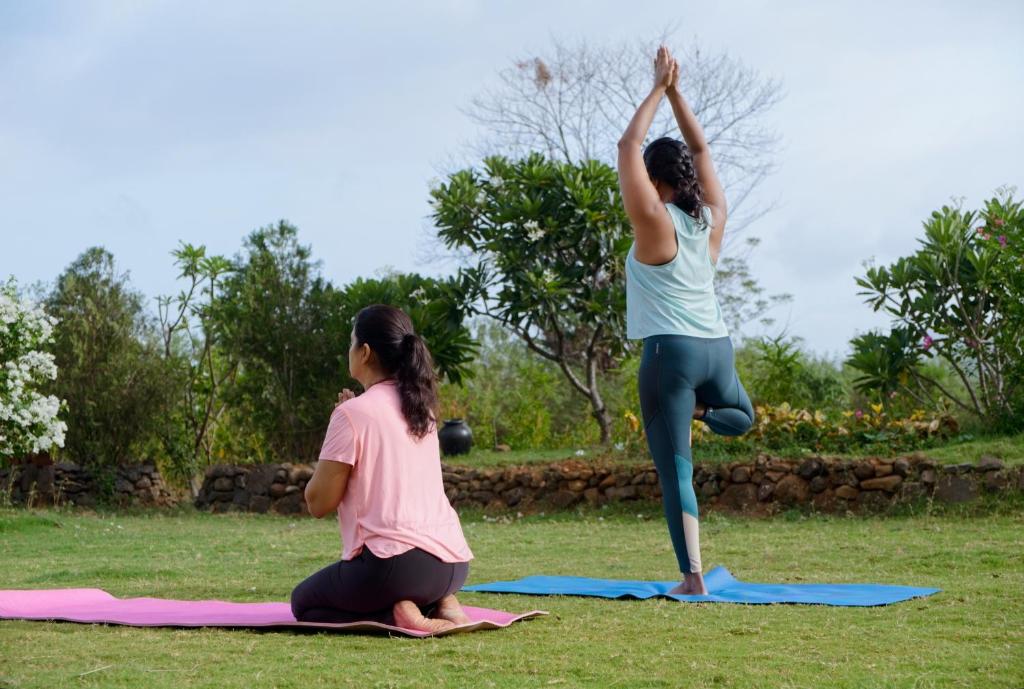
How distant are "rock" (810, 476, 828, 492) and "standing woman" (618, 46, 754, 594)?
16.2ft

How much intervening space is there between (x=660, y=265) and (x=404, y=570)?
5.70ft

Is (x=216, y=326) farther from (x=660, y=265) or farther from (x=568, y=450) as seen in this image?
(x=660, y=265)

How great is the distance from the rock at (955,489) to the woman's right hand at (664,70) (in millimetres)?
5318

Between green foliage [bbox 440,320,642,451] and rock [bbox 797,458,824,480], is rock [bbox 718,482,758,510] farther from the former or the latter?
green foliage [bbox 440,320,642,451]

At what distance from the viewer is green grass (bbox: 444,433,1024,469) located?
905 cm

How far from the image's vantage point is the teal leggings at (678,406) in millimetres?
4586

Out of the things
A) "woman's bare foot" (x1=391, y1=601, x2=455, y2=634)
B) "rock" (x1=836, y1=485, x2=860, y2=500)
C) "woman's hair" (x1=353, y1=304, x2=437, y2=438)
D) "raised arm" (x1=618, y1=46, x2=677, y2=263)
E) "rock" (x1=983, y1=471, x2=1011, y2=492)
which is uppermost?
"raised arm" (x1=618, y1=46, x2=677, y2=263)

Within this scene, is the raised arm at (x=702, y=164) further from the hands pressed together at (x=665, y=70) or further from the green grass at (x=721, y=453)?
the green grass at (x=721, y=453)

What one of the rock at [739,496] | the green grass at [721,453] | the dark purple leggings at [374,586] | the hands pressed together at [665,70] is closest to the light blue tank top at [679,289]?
the hands pressed together at [665,70]

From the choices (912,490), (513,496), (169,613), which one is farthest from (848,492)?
(169,613)

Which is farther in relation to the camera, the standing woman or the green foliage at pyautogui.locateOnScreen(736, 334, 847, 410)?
the green foliage at pyautogui.locateOnScreen(736, 334, 847, 410)

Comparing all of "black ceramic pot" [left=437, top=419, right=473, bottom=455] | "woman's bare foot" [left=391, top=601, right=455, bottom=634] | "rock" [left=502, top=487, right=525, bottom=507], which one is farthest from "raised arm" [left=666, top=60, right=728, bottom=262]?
"black ceramic pot" [left=437, top=419, right=473, bottom=455]

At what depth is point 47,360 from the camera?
32.9ft

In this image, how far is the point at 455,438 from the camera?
40.9 ft
